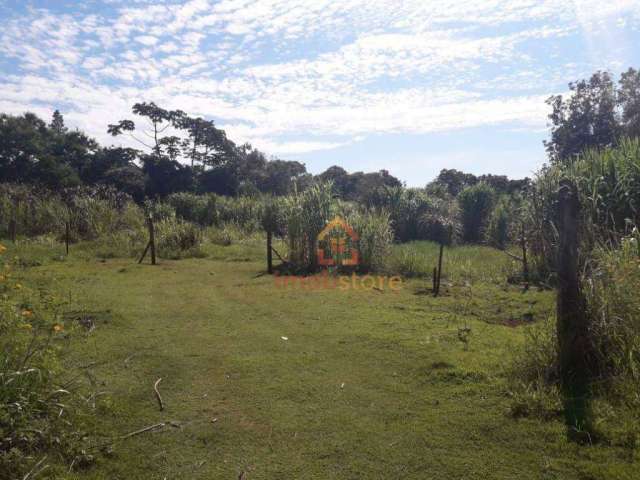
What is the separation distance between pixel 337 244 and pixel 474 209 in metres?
10.4

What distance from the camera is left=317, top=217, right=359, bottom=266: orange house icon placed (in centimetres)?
1002

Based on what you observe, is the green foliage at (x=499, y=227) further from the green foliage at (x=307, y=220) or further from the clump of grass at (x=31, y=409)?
the clump of grass at (x=31, y=409)

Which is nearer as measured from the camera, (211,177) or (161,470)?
(161,470)

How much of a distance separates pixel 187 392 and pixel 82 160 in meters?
30.8

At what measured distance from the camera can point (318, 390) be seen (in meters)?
3.99

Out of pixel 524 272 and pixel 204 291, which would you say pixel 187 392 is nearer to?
pixel 204 291

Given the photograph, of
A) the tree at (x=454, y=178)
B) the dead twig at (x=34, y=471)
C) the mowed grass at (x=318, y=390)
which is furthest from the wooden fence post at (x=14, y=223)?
the tree at (x=454, y=178)

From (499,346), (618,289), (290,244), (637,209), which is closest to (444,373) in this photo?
(499,346)

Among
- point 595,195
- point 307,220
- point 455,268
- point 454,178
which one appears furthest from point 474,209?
point 454,178

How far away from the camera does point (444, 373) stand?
13.8 ft

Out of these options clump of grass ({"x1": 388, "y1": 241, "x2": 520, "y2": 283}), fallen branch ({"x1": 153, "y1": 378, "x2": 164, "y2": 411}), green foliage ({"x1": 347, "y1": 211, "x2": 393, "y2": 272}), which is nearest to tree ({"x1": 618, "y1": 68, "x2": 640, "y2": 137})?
clump of grass ({"x1": 388, "y1": 241, "x2": 520, "y2": 283})

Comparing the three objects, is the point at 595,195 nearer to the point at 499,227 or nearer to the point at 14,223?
the point at 499,227

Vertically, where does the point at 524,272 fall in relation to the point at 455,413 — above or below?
above

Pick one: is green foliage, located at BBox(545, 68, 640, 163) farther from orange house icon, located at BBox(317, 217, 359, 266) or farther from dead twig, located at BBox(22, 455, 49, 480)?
dead twig, located at BBox(22, 455, 49, 480)
